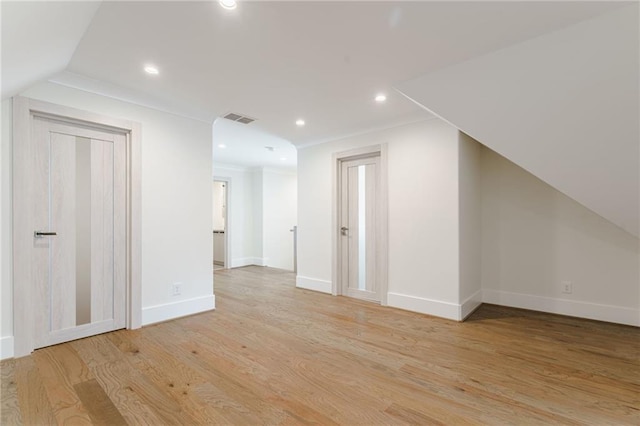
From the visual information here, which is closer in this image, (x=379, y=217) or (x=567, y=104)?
(x=567, y=104)

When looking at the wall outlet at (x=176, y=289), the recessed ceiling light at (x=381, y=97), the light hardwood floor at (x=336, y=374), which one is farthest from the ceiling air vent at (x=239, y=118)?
the light hardwood floor at (x=336, y=374)

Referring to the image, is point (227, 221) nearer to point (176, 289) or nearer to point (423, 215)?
point (176, 289)

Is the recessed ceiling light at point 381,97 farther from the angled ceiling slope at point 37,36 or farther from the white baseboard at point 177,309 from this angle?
the white baseboard at point 177,309

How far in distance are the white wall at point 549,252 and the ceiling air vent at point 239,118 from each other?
328 centimetres

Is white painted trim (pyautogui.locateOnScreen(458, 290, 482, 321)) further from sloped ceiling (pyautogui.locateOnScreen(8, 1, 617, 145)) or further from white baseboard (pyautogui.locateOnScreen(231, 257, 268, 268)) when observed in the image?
white baseboard (pyautogui.locateOnScreen(231, 257, 268, 268))

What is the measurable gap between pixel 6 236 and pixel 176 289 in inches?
59.6

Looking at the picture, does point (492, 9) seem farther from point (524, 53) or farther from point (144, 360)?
point (144, 360)

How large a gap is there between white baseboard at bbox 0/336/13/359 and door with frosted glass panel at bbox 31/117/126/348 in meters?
0.18

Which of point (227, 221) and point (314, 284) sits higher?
point (227, 221)

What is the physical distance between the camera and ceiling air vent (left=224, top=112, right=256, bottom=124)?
3.63 m

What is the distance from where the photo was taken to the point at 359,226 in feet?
14.2

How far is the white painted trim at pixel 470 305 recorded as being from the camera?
11.0ft

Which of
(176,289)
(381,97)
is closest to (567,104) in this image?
(381,97)

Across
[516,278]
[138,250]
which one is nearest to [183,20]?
[138,250]
